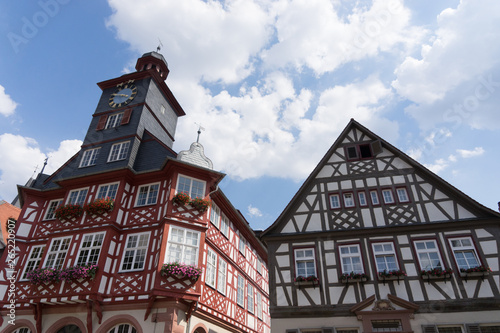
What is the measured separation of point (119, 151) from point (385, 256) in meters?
16.8

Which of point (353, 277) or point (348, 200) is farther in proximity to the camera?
Answer: point (348, 200)

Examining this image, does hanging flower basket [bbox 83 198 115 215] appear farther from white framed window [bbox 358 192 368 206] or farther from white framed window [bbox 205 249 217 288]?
white framed window [bbox 358 192 368 206]

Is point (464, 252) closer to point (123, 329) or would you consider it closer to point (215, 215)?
point (215, 215)

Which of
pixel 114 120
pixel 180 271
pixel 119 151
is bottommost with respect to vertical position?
pixel 180 271

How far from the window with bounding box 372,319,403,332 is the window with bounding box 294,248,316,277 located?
3261 millimetres

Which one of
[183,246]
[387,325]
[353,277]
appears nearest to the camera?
[387,325]

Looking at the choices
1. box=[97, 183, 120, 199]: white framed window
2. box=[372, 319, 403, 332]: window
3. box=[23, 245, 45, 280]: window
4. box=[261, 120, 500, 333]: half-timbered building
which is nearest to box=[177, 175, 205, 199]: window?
box=[97, 183, 120, 199]: white framed window

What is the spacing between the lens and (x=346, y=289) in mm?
14844

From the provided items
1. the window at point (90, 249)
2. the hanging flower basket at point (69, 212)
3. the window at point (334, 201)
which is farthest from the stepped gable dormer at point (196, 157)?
the window at point (334, 201)

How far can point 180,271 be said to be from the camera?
15.1m

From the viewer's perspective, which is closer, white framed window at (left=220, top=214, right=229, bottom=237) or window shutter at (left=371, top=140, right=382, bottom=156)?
window shutter at (left=371, top=140, right=382, bottom=156)

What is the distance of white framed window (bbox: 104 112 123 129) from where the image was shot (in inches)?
920

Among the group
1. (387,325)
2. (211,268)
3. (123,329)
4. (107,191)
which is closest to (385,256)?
(387,325)

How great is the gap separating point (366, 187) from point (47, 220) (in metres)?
19.1
